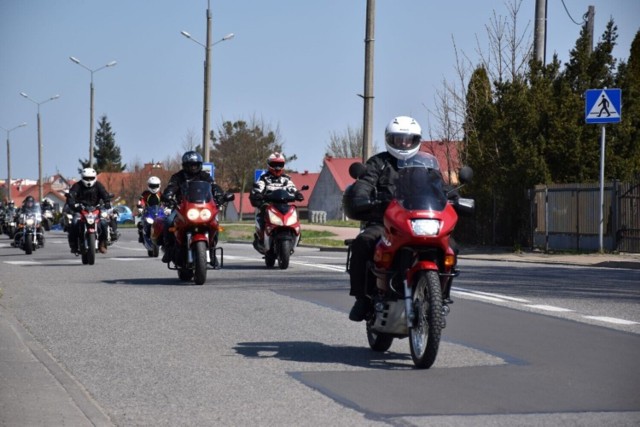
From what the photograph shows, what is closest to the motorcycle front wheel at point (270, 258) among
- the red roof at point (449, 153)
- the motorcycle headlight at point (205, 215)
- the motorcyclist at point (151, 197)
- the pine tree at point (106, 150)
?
the motorcycle headlight at point (205, 215)

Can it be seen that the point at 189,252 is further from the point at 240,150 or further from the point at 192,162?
the point at 240,150

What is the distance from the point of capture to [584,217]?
27766 mm

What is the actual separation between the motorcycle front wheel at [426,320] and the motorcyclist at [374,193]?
744mm

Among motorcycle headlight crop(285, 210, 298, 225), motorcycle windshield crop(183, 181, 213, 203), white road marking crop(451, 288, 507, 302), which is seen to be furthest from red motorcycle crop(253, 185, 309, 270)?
white road marking crop(451, 288, 507, 302)

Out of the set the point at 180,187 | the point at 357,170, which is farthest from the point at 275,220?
the point at 357,170

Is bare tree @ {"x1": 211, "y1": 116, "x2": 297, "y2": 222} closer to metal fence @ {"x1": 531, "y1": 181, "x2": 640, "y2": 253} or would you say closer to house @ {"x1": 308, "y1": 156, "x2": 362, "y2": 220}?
house @ {"x1": 308, "y1": 156, "x2": 362, "y2": 220}

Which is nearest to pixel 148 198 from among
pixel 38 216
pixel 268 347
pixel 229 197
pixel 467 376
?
pixel 38 216

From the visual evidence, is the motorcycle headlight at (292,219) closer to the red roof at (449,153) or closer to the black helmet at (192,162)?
the black helmet at (192,162)

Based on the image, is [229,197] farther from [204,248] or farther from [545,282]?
[545,282]

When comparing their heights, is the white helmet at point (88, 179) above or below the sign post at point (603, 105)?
below

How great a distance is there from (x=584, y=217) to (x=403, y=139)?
18954mm

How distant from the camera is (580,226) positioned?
2795 centimetres

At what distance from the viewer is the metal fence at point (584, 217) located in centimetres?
2644

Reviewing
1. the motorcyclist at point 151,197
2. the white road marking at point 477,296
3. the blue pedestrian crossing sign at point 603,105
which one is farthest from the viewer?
the motorcyclist at point 151,197
